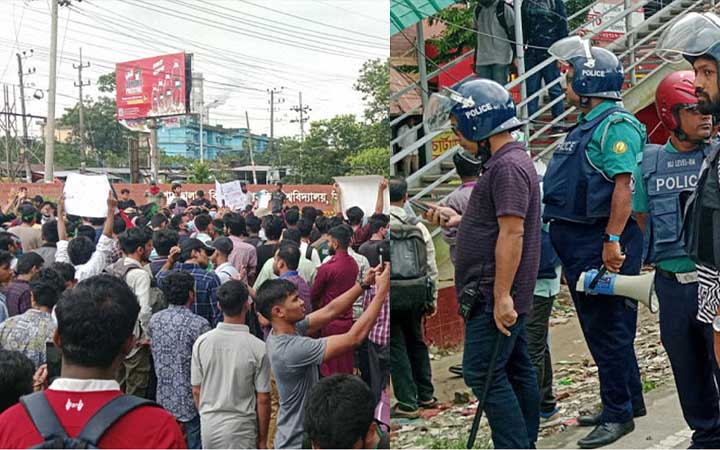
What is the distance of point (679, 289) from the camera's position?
299 centimetres

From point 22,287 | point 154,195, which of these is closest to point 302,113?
point 22,287

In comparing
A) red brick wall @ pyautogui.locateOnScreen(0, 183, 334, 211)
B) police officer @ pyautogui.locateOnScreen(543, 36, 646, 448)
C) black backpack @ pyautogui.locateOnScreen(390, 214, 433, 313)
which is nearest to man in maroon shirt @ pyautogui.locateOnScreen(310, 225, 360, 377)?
red brick wall @ pyautogui.locateOnScreen(0, 183, 334, 211)

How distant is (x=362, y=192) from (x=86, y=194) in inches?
114

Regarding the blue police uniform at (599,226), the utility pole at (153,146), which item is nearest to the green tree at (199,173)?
the utility pole at (153,146)

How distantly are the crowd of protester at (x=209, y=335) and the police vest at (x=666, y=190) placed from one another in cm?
108

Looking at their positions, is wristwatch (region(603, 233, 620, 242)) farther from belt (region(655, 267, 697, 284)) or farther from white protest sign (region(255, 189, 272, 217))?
white protest sign (region(255, 189, 272, 217))

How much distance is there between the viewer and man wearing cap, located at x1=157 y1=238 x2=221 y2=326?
4395 mm

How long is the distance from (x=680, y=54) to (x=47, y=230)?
499 centimetres

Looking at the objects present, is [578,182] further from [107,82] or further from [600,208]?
[107,82]

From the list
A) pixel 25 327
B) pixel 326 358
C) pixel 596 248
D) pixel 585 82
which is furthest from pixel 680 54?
pixel 25 327

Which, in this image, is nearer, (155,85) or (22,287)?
(155,85)

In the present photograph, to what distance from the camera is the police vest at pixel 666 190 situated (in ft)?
9.73

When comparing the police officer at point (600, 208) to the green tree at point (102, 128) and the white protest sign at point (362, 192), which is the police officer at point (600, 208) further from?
the green tree at point (102, 128)

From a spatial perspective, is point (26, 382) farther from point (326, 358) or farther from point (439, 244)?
point (439, 244)
